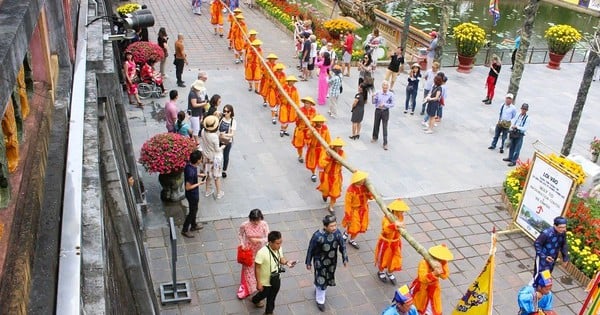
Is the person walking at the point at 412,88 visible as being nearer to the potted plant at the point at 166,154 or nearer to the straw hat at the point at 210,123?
the straw hat at the point at 210,123

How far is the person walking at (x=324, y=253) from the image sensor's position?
7848mm

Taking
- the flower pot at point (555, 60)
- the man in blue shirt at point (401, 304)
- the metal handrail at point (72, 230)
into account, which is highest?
the metal handrail at point (72, 230)

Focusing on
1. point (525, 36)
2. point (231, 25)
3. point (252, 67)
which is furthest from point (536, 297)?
point (231, 25)

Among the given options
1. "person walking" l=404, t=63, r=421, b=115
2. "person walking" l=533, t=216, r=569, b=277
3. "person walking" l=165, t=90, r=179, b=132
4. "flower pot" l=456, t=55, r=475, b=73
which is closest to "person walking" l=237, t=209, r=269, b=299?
"person walking" l=533, t=216, r=569, b=277

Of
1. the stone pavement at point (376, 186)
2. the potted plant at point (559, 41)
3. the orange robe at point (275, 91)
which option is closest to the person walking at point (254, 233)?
the stone pavement at point (376, 186)

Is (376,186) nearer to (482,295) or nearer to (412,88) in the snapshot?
(482,295)

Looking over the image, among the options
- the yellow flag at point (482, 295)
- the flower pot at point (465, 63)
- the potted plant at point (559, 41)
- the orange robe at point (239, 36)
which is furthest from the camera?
the potted plant at point (559, 41)

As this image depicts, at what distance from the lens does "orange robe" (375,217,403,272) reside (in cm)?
852

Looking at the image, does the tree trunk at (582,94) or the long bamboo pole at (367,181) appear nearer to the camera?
the long bamboo pole at (367,181)

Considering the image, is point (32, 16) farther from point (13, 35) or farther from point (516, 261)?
point (516, 261)

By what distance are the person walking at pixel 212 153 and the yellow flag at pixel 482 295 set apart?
16.5 ft

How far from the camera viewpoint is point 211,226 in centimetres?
1017

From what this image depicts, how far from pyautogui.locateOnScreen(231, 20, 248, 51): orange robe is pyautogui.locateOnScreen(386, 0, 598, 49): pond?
15352 millimetres

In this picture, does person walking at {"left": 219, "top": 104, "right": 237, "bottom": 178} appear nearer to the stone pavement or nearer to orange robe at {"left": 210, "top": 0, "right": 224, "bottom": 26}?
the stone pavement
